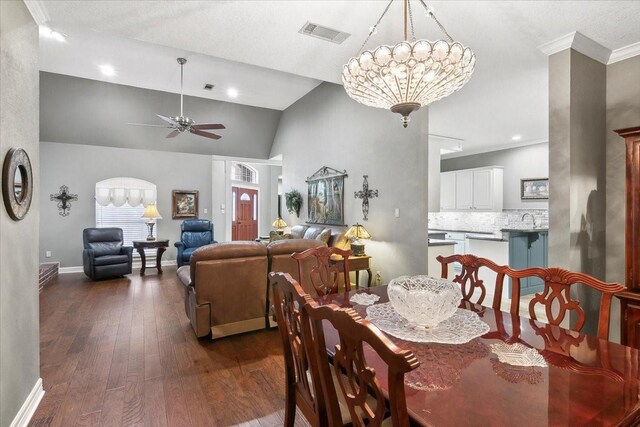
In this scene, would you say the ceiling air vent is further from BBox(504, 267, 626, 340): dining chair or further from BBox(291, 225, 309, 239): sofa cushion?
BBox(291, 225, 309, 239): sofa cushion

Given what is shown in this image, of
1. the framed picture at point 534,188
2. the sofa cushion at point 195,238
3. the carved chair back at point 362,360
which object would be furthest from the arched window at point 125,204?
the framed picture at point 534,188

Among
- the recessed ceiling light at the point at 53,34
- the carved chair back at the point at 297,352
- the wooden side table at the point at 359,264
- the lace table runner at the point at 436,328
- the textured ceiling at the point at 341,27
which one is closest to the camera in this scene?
the carved chair back at the point at 297,352

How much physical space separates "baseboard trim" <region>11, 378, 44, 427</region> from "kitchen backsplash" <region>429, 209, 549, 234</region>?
7.83m

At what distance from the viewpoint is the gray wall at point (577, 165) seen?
8.93 ft

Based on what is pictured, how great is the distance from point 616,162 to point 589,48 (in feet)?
3.42

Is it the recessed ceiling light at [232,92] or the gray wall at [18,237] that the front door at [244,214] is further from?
the gray wall at [18,237]

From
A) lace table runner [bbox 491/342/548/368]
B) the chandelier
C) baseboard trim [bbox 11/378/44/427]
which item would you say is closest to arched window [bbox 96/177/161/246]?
baseboard trim [bbox 11/378/44/427]

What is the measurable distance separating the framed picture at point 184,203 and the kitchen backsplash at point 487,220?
6035 millimetres

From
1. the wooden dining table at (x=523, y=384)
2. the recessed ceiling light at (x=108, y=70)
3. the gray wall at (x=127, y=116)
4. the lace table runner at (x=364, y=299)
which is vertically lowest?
the wooden dining table at (x=523, y=384)

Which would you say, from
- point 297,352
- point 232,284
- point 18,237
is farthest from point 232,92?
point 297,352

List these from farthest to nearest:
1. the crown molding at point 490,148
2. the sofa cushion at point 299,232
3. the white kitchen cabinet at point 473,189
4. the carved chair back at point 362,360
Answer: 1. the white kitchen cabinet at point 473,189
2. the crown molding at point 490,148
3. the sofa cushion at point 299,232
4. the carved chair back at point 362,360

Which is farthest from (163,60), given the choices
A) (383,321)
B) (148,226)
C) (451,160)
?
(451,160)

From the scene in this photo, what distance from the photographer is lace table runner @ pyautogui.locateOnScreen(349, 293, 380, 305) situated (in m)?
2.06

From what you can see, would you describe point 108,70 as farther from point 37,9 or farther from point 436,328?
point 436,328
